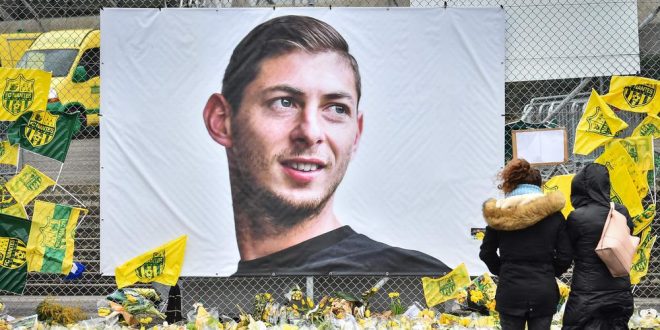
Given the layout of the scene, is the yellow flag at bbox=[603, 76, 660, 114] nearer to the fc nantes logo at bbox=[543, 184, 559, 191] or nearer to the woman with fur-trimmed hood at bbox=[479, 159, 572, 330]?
the fc nantes logo at bbox=[543, 184, 559, 191]

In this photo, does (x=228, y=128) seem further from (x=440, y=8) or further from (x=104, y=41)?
(x=440, y=8)

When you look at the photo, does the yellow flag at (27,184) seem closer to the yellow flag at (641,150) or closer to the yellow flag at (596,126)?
the yellow flag at (596,126)

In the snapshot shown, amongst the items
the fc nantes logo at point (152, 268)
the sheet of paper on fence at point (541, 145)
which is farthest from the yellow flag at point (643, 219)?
the fc nantes logo at point (152, 268)

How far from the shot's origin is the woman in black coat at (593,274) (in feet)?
16.5

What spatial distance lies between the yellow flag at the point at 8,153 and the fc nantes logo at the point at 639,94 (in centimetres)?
504

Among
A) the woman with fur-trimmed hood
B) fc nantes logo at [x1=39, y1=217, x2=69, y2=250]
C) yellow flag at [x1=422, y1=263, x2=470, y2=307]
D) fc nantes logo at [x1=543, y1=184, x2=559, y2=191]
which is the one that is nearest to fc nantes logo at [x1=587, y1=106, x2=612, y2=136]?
fc nantes logo at [x1=543, y1=184, x2=559, y2=191]

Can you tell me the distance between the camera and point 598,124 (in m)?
6.85

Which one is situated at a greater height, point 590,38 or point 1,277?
point 590,38

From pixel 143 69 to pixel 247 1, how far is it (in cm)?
255

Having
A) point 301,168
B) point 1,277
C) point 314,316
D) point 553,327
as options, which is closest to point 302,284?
point 314,316

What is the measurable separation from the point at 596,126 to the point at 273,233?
2802 millimetres

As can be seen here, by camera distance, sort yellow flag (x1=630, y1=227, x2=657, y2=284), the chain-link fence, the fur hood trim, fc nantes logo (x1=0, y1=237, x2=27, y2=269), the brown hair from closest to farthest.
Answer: the fur hood trim, the brown hair, yellow flag (x1=630, y1=227, x2=657, y2=284), fc nantes logo (x1=0, y1=237, x2=27, y2=269), the chain-link fence

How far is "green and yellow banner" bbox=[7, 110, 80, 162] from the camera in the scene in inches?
270

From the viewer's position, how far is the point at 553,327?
6258mm
